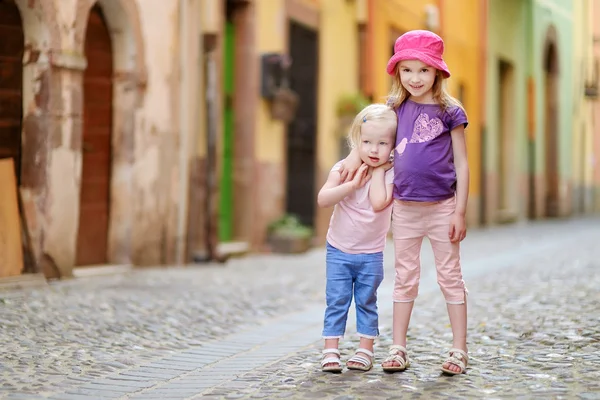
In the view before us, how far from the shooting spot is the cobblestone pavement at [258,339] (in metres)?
4.47

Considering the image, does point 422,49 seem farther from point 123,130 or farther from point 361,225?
point 123,130

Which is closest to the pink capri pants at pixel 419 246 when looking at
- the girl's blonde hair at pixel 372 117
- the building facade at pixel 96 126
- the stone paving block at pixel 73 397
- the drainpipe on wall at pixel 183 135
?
the girl's blonde hair at pixel 372 117

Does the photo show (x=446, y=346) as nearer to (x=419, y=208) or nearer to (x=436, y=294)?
(x=419, y=208)

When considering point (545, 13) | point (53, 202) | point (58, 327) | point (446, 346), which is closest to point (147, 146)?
point (53, 202)

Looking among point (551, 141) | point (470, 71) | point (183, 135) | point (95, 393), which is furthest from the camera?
point (551, 141)

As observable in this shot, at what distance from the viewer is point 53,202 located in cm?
899

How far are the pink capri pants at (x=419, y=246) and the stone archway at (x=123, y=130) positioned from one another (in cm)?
606

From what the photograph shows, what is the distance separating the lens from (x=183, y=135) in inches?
451

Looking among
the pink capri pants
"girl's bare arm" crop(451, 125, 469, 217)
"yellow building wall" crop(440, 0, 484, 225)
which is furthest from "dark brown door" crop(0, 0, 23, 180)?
"yellow building wall" crop(440, 0, 484, 225)

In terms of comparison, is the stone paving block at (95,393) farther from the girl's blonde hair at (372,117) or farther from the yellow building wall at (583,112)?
the yellow building wall at (583,112)

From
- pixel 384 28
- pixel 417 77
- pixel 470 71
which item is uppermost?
pixel 384 28

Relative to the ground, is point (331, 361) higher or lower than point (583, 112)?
lower

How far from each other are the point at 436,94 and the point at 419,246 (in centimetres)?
68

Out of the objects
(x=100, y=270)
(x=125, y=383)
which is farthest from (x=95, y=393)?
(x=100, y=270)
